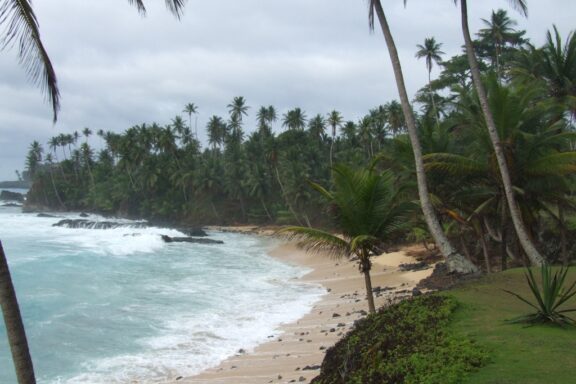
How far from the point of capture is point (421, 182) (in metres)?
11.5

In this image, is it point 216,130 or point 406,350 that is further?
point 216,130

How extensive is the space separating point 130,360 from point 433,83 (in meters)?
35.1

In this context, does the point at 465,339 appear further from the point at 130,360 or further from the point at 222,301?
the point at 222,301

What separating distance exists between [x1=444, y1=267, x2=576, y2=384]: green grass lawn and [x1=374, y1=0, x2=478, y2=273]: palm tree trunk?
211 centimetres

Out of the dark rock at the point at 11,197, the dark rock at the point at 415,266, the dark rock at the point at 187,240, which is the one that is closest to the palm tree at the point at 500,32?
the dark rock at the point at 415,266

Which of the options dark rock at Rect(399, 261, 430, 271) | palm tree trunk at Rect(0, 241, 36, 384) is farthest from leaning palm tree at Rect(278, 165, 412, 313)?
dark rock at Rect(399, 261, 430, 271)

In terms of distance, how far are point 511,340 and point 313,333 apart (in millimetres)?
8655

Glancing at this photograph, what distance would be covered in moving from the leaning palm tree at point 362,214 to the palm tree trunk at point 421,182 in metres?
1.33

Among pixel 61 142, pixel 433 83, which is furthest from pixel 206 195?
pixel 61 142

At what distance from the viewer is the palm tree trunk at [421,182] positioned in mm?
10836

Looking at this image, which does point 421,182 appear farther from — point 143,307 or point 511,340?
point 143,307

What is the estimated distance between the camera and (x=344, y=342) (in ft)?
24.3

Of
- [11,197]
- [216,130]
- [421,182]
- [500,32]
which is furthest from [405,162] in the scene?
[11,197]

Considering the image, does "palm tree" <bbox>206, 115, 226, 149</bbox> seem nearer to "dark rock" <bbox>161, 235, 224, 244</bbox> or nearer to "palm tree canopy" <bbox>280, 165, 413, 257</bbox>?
"dark rock" <bbox>161, 235, 224, 244</bbox>
